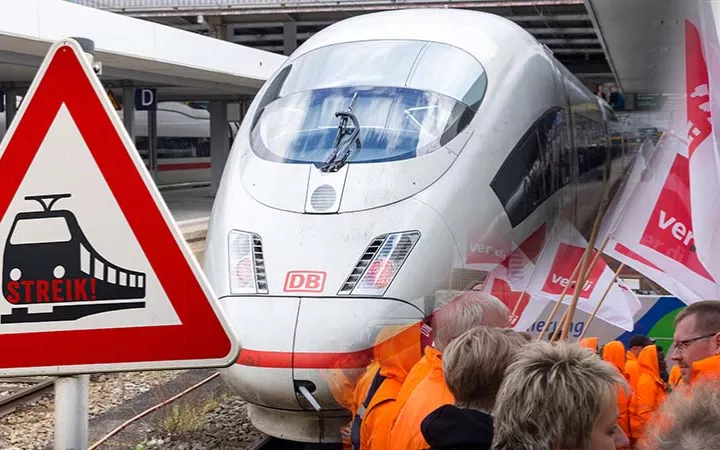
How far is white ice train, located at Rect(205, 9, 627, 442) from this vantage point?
472 cm

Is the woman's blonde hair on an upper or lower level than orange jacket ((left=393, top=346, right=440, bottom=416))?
upper

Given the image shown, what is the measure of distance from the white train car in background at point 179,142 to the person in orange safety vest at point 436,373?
27.0m

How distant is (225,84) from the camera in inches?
850

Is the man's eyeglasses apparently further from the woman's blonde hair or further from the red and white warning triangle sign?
the red and white warning triangle sign

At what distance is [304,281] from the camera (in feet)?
15.8

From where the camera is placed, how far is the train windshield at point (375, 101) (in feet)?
18.4

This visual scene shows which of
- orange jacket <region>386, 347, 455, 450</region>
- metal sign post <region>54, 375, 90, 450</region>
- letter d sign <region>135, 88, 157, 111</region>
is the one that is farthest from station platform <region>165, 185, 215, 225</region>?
metal sign post <region>54, 375, 90, 450</region>

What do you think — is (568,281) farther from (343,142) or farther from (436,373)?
(436,373)

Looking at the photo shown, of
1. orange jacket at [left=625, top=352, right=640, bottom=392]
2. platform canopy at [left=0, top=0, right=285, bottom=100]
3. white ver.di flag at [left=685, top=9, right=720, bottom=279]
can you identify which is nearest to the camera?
white ver.di flag at [left=685, top=9, right=720, bottom=279]

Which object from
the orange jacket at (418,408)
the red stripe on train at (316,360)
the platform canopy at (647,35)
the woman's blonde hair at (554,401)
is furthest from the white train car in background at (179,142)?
the woman's blonde hair at (554,401)

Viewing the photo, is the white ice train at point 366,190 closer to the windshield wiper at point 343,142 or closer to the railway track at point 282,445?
the windshield wiper at point 343,142

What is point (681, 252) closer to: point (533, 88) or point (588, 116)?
point (533, 88)

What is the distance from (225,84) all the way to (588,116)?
1325cm

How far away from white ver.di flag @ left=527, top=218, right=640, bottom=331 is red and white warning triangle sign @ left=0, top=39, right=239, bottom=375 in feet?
9.69
